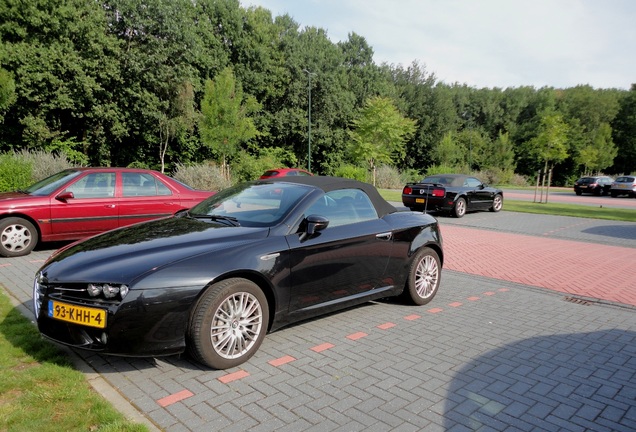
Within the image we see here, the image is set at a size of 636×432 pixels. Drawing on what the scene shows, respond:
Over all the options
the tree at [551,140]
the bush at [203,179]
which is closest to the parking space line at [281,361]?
the bush at [203,179]

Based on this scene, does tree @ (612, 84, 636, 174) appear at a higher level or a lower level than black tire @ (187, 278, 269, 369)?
higher

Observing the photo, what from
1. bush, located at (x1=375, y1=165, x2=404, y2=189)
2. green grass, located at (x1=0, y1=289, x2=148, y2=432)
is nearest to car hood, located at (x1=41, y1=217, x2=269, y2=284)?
green grass, located at (x1=0, y1=289, x2=148, y2=432)

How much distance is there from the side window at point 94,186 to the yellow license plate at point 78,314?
5.29 metres

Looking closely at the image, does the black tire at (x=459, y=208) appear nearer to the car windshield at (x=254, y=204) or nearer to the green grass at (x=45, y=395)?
the car windshield at (x=254, y=204)

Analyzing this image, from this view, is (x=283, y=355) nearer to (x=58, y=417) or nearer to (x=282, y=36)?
(x=58, y=417)

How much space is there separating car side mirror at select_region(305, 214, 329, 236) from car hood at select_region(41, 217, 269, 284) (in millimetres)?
391

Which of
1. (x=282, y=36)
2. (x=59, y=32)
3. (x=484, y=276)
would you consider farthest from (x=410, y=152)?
(x=484, y=276)

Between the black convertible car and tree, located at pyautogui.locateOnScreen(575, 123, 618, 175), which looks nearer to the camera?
the black convertible car

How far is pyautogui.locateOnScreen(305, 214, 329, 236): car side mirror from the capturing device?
4090mm

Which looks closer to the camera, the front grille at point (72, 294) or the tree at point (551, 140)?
the front grille at point (72, 294)

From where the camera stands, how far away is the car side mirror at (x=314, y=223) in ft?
13.4

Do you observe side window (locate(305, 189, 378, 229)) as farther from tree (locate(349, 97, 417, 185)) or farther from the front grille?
tree (locate(349, 97, 417, 185))

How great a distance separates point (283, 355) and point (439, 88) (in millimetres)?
62854

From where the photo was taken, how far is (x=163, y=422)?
2848 mm
